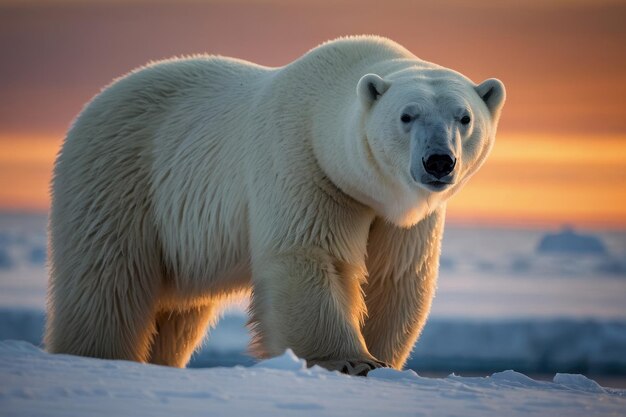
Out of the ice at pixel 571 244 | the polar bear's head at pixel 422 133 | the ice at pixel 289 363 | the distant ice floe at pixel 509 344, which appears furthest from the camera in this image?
the ice at pixel 571 244

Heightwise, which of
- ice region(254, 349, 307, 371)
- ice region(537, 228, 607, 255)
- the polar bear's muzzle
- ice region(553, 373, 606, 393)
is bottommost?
ice region(254, 349, 307, 371)

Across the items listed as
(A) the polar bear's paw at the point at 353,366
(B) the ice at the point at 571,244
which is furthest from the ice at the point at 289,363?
(B) the ice at the point at 571,244

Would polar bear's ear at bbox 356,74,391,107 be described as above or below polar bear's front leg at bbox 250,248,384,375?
above

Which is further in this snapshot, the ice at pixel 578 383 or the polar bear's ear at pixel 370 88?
the polar bear's ear at pixel 370 88

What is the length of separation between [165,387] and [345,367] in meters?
1.38

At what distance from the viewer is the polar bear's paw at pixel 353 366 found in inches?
186

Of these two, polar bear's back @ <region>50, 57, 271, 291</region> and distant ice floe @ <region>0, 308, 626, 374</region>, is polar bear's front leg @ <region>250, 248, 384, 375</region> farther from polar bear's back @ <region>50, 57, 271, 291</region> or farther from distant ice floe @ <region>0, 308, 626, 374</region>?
distant ice floe @ <region>0, 308, 626, 374</region>

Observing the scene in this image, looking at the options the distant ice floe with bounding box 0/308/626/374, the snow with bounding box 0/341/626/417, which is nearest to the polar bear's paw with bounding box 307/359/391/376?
the snow with bounding box 0/341/626/417

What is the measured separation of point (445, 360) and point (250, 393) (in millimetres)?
17383

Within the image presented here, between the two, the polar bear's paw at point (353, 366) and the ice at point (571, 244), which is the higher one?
the ice at point (571, 244)

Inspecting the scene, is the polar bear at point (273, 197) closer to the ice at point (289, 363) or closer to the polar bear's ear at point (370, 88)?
the polar bear's ear at point (370, 88)

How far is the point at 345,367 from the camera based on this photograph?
A: 4.79 metres

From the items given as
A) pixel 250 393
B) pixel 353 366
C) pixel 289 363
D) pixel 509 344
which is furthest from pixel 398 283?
pixel 509 344

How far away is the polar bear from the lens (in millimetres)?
4957
